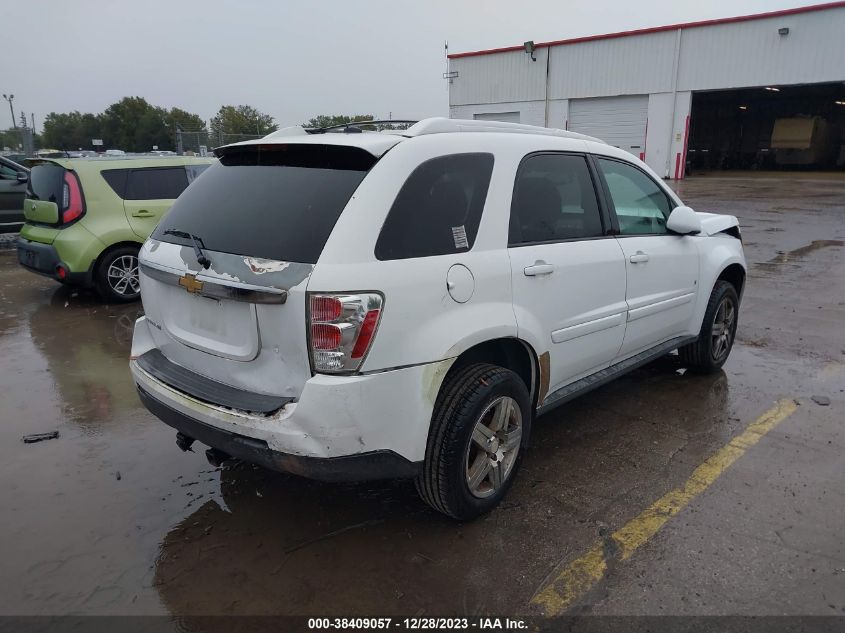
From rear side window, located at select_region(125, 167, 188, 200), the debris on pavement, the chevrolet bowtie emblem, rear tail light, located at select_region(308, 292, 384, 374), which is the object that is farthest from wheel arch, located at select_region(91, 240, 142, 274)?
rear tail light, located at select_region(308, 292, 384, 374)

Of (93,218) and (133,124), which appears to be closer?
(93,218)

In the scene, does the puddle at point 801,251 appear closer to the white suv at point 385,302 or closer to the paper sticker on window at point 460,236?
the white suv at point 385,302

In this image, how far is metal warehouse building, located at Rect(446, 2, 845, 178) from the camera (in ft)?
79.7

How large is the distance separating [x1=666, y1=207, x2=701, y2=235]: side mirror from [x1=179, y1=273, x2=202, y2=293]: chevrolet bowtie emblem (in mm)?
3078

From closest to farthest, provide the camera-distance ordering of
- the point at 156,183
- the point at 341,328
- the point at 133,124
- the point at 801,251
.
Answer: the point at 341,328 < the point at 156,183 < the point at 801,251 < the point at 133,124

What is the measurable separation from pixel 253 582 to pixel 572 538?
144cm

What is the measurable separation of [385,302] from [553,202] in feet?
4.58

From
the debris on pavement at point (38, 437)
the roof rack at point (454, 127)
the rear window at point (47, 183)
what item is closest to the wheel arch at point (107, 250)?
the rear window at point (47, 183)

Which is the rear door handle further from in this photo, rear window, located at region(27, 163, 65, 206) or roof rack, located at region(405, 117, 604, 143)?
rear window, located at region(27, 163, 65, 206)

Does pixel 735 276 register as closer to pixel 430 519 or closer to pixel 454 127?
pixel 454 127

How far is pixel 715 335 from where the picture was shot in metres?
4.81

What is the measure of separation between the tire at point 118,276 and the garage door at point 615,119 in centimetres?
2521

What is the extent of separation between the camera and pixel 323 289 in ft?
7.57

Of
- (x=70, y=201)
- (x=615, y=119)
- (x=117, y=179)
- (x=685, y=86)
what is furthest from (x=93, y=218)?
(x=615, y=119)
